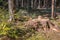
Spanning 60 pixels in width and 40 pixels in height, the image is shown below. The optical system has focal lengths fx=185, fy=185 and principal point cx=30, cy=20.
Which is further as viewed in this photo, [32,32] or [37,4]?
[37,4]

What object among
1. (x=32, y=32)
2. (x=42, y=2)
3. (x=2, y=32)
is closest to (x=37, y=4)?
(x=42, y=2)

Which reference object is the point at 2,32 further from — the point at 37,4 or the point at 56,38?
the point at 37,4

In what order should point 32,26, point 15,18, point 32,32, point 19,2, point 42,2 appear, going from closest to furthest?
A: point 32,32
point 32,26
point 15,18
point 19,2
point 42,2

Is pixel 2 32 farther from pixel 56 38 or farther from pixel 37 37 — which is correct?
pixel 56 38

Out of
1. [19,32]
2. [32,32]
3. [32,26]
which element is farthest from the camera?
[32,26]

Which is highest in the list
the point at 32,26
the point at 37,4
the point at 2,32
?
the point at 2,32

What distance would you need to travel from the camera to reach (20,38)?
8172mm

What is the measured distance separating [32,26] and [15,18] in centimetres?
192

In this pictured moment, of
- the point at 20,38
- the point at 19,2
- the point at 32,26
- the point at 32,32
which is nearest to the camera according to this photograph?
the point at 20,38

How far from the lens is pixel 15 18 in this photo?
11.7 meters

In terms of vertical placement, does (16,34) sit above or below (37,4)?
above

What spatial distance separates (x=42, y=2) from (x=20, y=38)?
2313 cm

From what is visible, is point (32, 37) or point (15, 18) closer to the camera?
point (32, 37)

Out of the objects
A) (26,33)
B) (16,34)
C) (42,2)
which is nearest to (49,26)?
(26,33)
